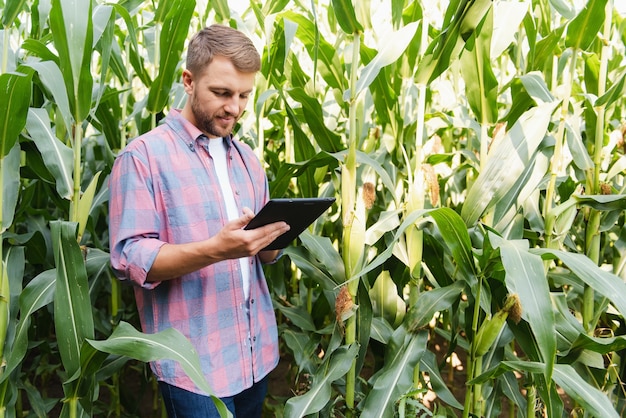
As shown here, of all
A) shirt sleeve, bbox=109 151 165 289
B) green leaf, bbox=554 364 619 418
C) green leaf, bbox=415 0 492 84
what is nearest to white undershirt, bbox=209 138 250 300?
shirt sleeve, bbox=109 151 165 289

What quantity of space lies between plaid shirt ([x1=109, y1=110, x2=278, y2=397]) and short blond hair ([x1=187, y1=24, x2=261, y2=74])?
179mm

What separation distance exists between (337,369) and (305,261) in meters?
0.37

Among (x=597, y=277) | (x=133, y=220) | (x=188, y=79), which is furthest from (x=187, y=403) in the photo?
(x=597, y=277)

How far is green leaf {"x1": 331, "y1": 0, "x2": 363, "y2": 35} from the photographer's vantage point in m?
1.58

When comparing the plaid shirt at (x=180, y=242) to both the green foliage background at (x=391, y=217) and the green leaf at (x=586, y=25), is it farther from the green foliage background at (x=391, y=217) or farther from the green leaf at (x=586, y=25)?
the green leaf at (x=586, y=25)

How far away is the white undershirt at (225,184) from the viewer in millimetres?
1584

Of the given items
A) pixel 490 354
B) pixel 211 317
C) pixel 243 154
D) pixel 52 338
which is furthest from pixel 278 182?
pixel 52 338

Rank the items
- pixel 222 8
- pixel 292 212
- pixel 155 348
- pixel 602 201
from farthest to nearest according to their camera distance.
Answer: pixel 222 8, pixel 602 201, pixel 292 212, pixel 155 348

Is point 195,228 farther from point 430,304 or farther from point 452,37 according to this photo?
point 452,37

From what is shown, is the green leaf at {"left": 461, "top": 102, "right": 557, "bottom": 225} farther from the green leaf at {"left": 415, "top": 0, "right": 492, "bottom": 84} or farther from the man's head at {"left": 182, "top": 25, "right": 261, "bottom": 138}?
the man's head at {"left": 182, "top": 25, "right": 261, "bottom": 138}

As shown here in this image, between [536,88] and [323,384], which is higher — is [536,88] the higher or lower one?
the higher one

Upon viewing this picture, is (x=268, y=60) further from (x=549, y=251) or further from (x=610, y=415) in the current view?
(x=610, y=415)

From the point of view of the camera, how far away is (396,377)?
1637 millimetres

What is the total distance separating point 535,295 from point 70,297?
114 centimetres
